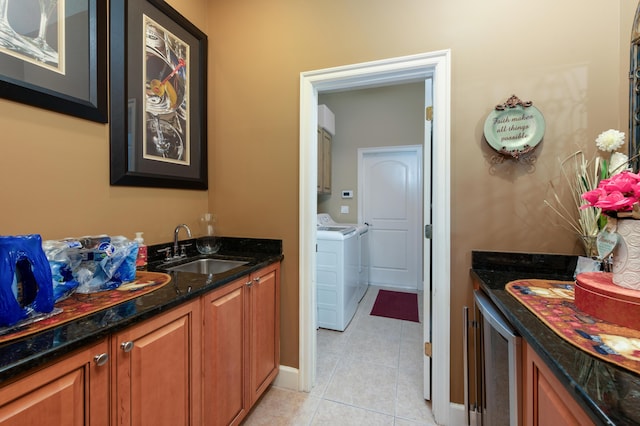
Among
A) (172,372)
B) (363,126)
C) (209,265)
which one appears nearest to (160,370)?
(172,372)

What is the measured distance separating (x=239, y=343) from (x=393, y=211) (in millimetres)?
3147

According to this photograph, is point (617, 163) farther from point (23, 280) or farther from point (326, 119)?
point (326, 119)

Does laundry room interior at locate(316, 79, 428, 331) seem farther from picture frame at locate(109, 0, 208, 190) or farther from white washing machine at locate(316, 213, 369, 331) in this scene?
picture frame at locate(109, 0, 208, 190)

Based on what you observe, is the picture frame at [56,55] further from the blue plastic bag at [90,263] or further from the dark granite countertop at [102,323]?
the dark granite countertop at [102,323]

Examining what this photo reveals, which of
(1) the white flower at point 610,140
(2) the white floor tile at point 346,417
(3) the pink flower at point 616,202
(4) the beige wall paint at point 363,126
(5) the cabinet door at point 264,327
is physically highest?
(4) the beige wall paint at point 363,126

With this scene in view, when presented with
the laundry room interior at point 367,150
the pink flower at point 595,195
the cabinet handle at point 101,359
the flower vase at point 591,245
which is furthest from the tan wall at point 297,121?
the laundry room interior at point 367,150

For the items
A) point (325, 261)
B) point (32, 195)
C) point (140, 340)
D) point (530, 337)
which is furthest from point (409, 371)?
point (32, 195)

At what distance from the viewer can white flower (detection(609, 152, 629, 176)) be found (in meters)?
1.18

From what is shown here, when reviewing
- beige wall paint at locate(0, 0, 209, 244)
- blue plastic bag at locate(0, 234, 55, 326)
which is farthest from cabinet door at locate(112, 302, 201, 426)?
beige wall paint at locate(0, 0, 209, 244)

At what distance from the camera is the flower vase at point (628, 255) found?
84 cm

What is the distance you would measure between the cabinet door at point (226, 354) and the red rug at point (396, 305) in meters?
2.01

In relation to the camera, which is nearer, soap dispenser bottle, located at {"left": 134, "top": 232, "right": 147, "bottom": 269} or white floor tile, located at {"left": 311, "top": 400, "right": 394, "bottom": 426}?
soap dispenser bottle, located at {"left": 134, "top": 232, "right": 147, "bottom": 269}

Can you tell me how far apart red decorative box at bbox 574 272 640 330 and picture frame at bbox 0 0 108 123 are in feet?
7.17

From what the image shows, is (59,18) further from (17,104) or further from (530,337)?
(530,337)
